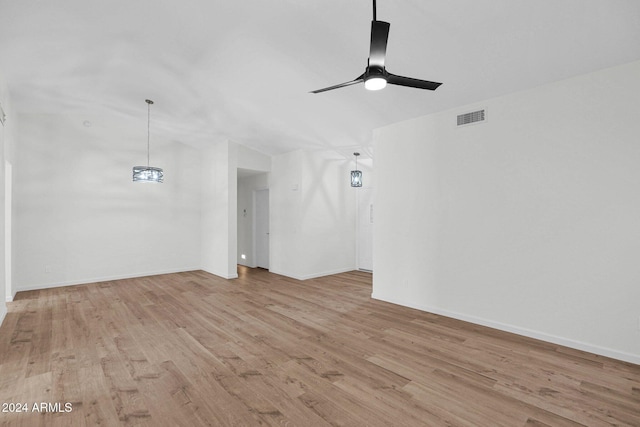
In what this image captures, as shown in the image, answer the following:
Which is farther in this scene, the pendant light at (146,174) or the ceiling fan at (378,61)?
the pendant light at (146,174)

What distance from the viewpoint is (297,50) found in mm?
3432

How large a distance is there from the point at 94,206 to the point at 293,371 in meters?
6.06

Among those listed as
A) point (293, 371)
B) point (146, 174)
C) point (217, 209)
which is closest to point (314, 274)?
point (217, 209)

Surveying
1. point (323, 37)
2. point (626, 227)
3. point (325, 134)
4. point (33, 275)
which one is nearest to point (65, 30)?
point (323, 37)

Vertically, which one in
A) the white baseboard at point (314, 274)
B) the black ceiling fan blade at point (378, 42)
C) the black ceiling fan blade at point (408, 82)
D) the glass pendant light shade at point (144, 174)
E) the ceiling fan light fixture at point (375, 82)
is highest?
the black ceiling fan blade at point (378, 42)

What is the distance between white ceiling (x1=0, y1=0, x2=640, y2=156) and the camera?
2.66 meters

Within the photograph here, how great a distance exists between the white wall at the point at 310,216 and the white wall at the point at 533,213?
2465mm

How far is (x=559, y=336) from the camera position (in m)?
3.32

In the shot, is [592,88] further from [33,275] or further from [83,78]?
[33,275]

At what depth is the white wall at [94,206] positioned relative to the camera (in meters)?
5.85

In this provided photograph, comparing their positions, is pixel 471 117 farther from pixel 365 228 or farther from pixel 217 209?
pixel 217 209

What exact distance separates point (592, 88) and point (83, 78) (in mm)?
6516

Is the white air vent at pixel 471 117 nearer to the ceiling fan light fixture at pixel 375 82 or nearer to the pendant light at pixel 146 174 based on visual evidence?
the ceiling fan light fixture at pixel 375 82

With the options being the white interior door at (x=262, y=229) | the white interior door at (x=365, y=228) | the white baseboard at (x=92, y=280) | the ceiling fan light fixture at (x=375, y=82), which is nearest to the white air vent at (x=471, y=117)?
the ceiling fan light fixture at (x=375, y=82)
